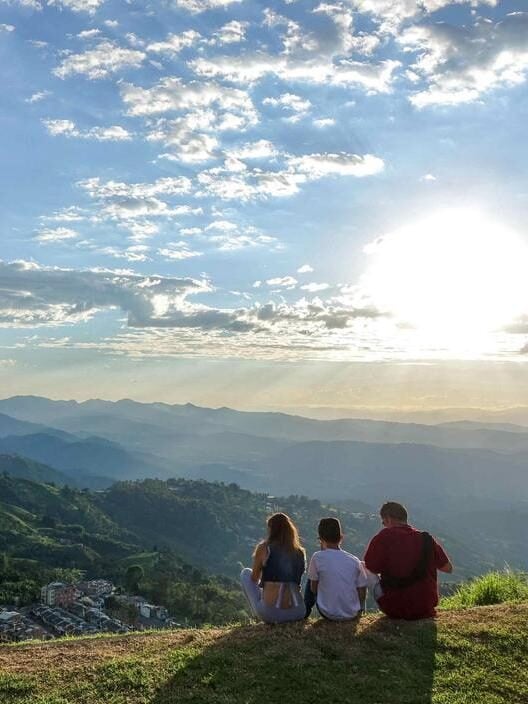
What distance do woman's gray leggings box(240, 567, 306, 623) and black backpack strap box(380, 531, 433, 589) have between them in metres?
1.37

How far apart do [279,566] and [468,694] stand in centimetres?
308

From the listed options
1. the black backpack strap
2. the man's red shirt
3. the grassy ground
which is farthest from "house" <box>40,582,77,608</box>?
the black backpack strap

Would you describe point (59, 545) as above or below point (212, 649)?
below

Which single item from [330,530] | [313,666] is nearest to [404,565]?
[330,530]

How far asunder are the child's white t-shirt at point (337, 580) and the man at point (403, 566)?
0.80ft

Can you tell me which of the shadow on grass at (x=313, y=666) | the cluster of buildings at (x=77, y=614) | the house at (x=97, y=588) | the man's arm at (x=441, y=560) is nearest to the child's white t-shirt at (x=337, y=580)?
the shadow on grass at (x=313, y=666)

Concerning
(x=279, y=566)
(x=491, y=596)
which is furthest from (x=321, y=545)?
(x=491, y=596)

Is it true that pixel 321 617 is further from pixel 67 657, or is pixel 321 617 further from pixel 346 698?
pixel 67 657

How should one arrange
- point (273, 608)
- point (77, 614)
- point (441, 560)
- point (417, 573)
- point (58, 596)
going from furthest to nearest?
point (58, 596), point (77, 614), point (273, 608), point (441, 560), point (417, 573)

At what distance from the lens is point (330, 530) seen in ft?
29.1

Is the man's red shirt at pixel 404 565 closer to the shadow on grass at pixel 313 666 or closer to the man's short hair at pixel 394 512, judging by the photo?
the man's short hair at pixel 394 512

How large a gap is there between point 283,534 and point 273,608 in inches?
46.8

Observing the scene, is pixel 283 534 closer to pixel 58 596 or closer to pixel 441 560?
pixel 441 560

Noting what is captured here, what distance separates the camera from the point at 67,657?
820 cm
